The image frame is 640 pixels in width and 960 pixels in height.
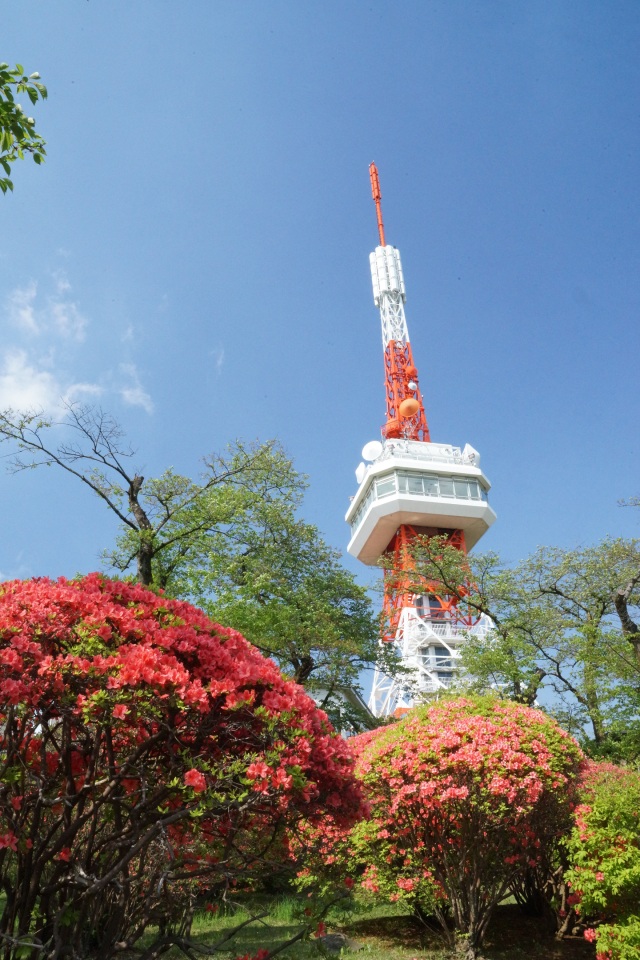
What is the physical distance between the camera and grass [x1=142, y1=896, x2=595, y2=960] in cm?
820

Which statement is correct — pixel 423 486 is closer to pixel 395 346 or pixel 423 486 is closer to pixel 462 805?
pixel 395 346

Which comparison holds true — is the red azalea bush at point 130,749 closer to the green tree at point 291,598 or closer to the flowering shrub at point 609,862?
the flowering shrub at point 609,862

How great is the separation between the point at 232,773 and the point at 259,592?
14.0 meters

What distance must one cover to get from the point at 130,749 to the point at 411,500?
1683 inches

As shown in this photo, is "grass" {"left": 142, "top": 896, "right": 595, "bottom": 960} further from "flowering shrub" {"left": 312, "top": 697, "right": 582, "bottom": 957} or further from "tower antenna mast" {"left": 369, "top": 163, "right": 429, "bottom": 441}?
"tower antenna mast" {"left": 369, "top": 163, "right": 429, "bottom": 441}

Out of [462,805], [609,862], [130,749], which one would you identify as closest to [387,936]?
[462,805]

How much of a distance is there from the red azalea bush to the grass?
355 cm

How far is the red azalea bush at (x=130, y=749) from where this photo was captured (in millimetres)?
3918

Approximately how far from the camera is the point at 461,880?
25.9 ft

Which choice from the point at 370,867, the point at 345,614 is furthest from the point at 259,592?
the point at 370,867

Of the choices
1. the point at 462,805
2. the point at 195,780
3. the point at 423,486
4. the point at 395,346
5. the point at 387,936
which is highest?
the point at 395,346

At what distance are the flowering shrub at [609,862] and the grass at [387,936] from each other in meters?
1.09

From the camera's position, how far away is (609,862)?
24.0ft

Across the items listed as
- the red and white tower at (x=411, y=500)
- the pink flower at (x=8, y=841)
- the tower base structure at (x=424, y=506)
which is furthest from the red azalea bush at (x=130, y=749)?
the tower base structure at (x=424, y=506)
